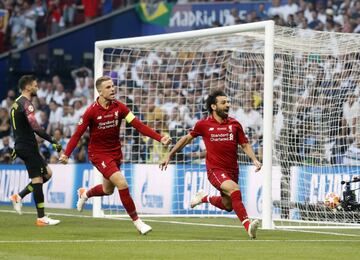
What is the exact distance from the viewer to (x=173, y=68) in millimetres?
23500

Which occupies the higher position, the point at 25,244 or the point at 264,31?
the point at 264,31

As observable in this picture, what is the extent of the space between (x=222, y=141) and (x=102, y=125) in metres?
1.76

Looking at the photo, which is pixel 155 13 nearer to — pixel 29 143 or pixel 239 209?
pixel 29 143

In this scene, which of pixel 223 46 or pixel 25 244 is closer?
pixel 25 244

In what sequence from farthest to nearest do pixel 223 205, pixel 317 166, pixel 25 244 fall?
pixel 317 166 → pixel 223 205 → pixel 25 244

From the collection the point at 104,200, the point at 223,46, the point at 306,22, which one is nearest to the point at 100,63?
the point at 223,46

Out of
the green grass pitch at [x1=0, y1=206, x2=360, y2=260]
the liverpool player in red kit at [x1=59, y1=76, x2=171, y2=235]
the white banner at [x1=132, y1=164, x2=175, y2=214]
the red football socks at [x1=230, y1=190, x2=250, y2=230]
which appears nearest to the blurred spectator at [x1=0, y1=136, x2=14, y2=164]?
the white banner at [x1=132, y1=164, x2=175, y2=214]

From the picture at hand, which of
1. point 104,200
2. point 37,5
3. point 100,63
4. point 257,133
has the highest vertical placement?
point 37,5

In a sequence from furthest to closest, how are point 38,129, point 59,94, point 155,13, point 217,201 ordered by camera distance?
1. point 155,13
2. point 59,94
3. point 38,129
4. point 217,201

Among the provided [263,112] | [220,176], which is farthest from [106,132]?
[263,112]

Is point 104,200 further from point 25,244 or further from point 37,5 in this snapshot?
point 37,5

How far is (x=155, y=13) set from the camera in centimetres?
3272

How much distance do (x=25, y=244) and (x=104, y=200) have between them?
9.43m

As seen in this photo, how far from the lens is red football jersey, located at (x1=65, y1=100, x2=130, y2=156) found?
15.2 metres
